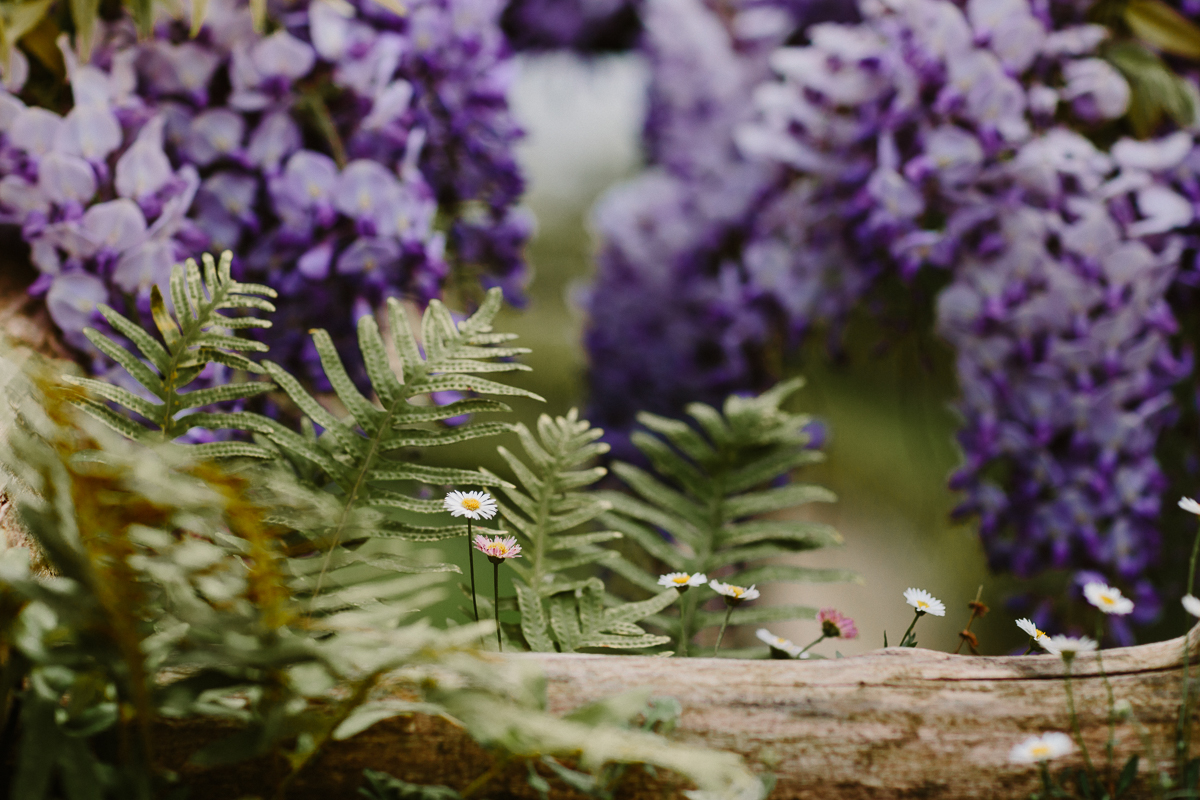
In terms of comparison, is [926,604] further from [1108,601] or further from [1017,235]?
[1017,235]

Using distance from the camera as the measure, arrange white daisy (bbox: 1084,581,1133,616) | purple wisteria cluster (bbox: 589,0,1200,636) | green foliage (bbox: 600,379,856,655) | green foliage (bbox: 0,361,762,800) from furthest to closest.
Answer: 1. purple wisteria cluster (bbox: 589,0,1200,636)
2. green foliage (bbox: 600,379,856,655)
3. white daisy (bbox: 1084,581,1133,616)
4. green foliage (bbox: 0,361,762,800)

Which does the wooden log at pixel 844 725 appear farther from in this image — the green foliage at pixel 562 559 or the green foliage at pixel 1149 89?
the green foliage at pixel 1149 89

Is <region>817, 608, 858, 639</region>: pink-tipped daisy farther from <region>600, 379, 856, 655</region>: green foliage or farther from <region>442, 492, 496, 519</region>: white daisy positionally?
<region>442, 492, 496, 519</region>: white daisy

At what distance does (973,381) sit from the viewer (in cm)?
62

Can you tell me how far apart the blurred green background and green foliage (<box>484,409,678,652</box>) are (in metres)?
0.31

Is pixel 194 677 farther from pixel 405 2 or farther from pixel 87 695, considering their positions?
pixel 405 2

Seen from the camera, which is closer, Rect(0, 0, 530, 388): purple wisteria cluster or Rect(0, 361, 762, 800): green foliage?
Rect(0, 361, 762, 800): green foliage

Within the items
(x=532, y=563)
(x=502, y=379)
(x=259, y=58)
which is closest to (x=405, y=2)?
(x=259, y=58)

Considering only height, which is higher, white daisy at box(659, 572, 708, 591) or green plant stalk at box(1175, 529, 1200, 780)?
white daisy at box(659, 572, 708, 591)

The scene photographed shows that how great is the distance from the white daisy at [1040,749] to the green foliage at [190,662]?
0.34ft

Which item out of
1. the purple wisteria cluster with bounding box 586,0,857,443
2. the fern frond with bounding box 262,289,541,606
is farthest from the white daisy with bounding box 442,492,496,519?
the purple wisteria cluster with bounding box 586,0,857,443

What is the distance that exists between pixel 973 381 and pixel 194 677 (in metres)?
0.59

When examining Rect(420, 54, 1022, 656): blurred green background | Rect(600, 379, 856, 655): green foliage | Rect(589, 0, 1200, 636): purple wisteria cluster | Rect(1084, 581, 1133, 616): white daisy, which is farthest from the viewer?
Rect(420, 54, 1022, 656): blurred green background

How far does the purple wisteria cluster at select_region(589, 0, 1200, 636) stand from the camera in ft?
1.91
